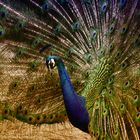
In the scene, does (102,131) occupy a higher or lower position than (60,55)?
lower

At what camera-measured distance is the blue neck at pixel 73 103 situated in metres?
4.10

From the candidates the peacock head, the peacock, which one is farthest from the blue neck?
the peacock head

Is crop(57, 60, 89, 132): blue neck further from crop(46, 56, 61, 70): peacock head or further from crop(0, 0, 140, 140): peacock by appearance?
crop(46, 56, 61, 70): peacock head

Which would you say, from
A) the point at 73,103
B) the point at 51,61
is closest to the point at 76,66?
the point at 73,103

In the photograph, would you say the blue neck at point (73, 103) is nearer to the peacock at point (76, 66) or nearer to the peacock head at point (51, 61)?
the peacock at point (76, 66)

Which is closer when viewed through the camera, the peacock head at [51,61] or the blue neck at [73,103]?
the peacock head at [51,61]

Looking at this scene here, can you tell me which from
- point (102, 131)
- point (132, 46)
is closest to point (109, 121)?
point (102, 131)

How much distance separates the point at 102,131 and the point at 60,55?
0.73 metres

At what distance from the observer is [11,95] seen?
4223 millimetres

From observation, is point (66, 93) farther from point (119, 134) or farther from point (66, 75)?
point (119, 134)

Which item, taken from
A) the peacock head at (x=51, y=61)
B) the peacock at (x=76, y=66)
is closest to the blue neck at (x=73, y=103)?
the peacock at (x=76, y=66)

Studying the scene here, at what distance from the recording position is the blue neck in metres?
4.10

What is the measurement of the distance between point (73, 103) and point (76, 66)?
1.20 feet

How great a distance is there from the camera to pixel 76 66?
439 cm
